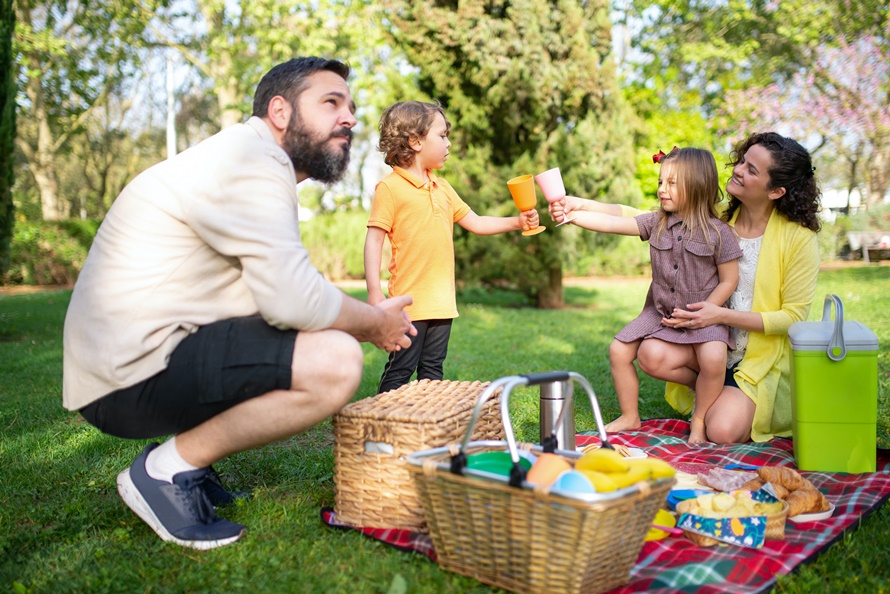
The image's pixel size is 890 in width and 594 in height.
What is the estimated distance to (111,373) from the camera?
215cm

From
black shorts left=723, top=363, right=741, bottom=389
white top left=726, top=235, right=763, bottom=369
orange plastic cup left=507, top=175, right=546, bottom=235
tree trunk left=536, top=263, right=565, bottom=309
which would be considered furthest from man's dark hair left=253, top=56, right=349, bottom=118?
tree trunk left=536, top=263, right=565, bottom=309

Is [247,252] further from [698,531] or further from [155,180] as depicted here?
[698,531]

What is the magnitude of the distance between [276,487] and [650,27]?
18.5m

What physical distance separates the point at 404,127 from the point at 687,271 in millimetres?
1593

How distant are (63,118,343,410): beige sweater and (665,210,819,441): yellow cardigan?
2.22 m

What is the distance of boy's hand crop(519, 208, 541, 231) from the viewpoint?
3558 mm

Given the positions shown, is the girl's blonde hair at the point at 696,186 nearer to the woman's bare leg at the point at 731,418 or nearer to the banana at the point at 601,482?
the woman's bare leg at the point at 731,418

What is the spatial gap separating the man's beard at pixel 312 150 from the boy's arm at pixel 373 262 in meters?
0.87

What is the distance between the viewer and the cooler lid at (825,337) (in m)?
2.89

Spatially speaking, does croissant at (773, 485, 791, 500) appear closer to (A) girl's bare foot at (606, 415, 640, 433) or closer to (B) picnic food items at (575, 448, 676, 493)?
(B) picnic food items at (575, 448, 676, 493)

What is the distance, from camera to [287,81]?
248cm

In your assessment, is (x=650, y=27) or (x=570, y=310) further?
(x=650, y=27)

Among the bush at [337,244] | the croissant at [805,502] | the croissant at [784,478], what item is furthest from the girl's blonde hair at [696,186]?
the bush at [337,244]

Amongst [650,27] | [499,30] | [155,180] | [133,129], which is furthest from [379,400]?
[133,129]
